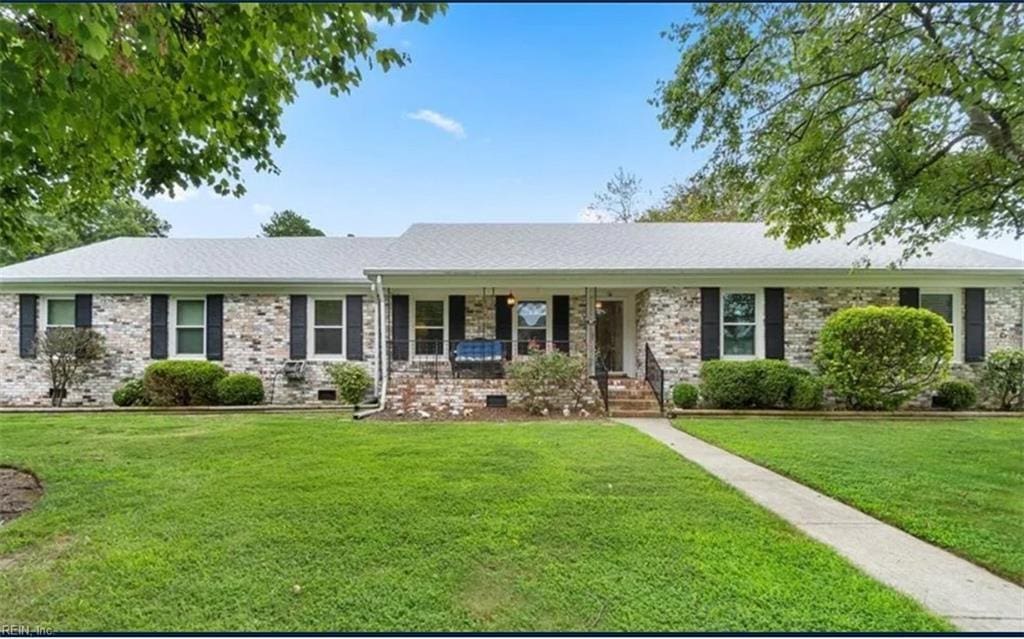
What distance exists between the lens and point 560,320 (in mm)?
13000

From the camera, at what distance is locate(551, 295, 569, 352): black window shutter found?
12984mm

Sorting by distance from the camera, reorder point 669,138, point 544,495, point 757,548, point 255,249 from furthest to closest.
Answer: point 255,249, point 669,138, point 544,495, point 757,548

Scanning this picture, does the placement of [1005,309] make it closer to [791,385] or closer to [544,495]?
[791,385]

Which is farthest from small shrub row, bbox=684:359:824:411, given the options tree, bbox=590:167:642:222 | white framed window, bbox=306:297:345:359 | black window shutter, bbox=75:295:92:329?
tree, bbox=590:167:642:222

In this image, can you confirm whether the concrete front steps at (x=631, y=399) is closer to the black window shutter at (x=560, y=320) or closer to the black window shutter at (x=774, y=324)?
the black window shutter at (x=560, y=320)

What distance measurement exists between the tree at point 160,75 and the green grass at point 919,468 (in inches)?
225

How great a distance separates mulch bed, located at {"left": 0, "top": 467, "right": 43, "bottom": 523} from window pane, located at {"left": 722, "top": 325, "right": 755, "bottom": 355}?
11611 millimetres

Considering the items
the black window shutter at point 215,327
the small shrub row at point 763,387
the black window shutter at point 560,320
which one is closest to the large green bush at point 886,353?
the small shrub row at point 763,387

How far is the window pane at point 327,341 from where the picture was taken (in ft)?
40.6

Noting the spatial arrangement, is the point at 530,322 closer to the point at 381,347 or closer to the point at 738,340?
the point at 381,347

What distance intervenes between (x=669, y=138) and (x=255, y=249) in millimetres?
12327

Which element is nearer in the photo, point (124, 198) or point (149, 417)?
point (124, 198)

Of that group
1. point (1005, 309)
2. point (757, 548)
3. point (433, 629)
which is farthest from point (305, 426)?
point (1005, 309)

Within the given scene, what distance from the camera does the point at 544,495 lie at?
189 inches
